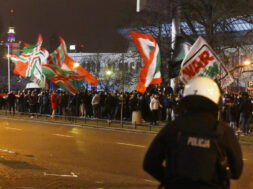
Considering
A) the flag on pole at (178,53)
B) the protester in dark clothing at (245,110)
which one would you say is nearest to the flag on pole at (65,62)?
the flag on pole at (178,53)

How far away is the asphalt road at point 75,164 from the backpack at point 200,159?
453 centimetres

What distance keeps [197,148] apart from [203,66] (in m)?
7.93

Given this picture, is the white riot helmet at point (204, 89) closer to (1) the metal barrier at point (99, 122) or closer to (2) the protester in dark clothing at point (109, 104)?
(1) the metal barrier at point (99, 122)

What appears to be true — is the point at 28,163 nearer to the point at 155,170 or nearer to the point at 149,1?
the point at 155,170

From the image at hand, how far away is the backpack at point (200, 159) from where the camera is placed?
9.43ft

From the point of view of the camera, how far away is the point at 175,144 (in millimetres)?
3025

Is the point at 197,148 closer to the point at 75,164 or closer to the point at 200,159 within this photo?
the point at 200,159

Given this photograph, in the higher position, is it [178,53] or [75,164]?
[178,53]

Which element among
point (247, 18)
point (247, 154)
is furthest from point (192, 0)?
point (247, 154)

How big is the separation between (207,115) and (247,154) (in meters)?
10.5

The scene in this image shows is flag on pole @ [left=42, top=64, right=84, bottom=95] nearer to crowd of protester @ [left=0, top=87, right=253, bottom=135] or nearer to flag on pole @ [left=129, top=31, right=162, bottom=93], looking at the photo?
crowd of protester @ [left=0, top=87, right=253, bottom=135]

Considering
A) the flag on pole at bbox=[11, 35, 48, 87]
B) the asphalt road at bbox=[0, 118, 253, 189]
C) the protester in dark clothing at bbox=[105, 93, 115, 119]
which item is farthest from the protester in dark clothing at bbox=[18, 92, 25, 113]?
the asphalt road at bbox=[0, 118, 253, 189]

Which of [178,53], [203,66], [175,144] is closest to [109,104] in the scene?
[178,53]

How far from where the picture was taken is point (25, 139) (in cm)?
1508
